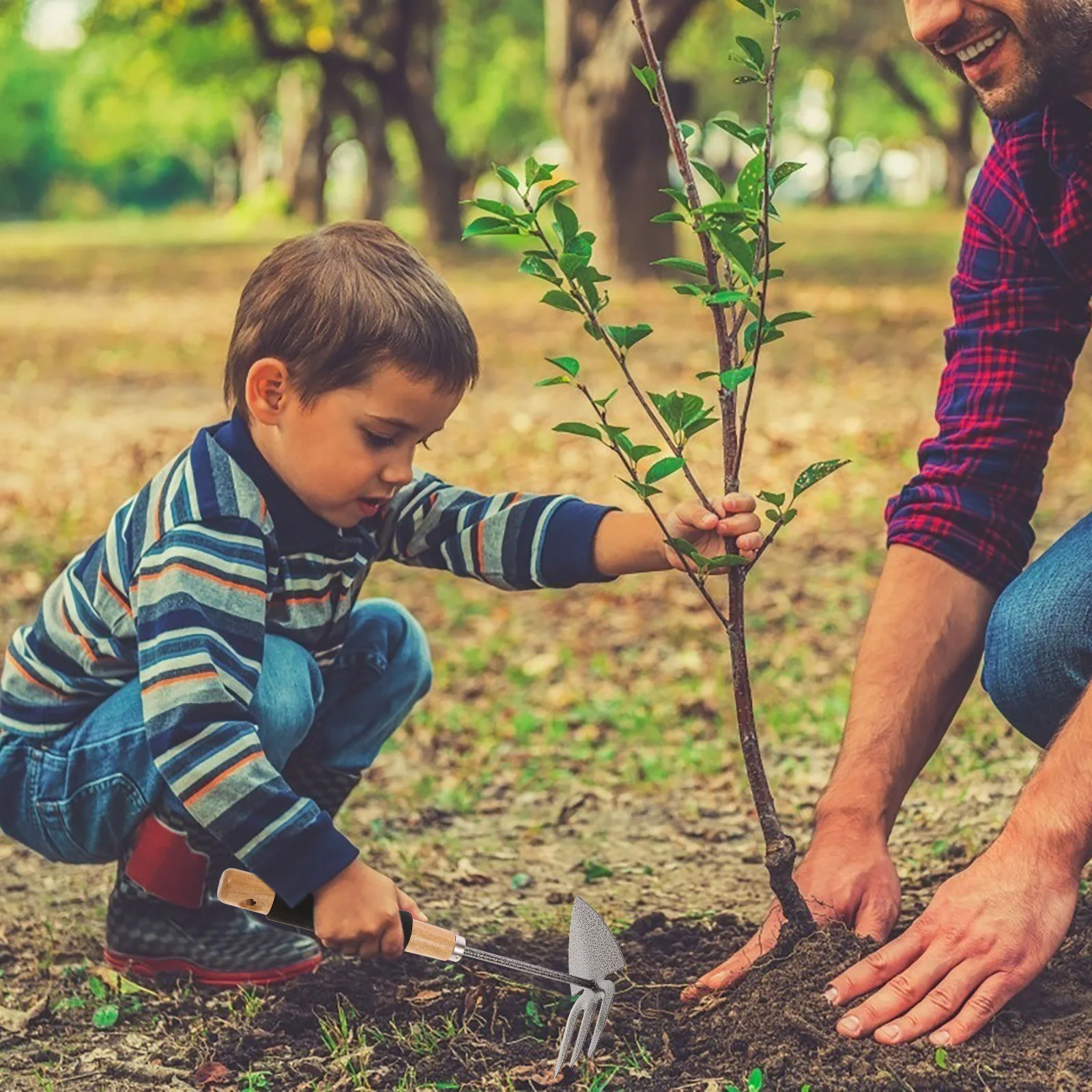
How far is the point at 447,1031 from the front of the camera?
101 inches

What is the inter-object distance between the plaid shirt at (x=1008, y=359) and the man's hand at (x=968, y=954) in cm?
76

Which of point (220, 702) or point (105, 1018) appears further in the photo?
point (105, 1018)

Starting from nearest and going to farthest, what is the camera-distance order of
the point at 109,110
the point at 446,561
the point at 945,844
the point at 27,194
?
the point at 446,561 < the point at 945,844 < the point at 109,110 < the point at 27,194

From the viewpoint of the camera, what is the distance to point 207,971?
2.89 meters

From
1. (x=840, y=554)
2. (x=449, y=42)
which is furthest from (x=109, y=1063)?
(x=449, y=42)

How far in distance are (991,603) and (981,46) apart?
3.25 ft

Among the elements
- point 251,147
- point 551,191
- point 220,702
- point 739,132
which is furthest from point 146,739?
point 251,147

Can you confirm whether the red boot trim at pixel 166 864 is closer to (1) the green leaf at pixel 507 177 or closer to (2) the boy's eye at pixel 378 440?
(2) the boy's eye at pixel 378 440

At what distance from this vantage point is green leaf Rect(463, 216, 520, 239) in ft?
7.12

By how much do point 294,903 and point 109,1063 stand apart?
503 mm

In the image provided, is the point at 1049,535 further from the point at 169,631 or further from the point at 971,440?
the point at 169,631

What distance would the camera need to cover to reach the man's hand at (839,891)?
2.53 meters

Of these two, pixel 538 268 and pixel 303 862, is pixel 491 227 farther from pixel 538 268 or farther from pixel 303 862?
pixel 303 862

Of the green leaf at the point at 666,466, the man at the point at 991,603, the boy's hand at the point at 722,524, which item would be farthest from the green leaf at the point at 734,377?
the man at the point at 991,603
